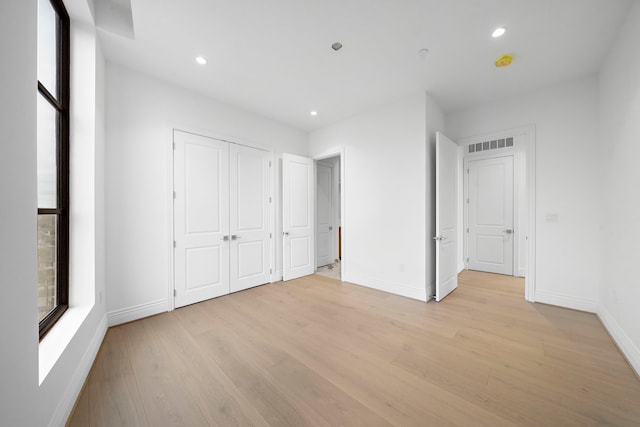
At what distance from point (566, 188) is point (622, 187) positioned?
90 centimetres

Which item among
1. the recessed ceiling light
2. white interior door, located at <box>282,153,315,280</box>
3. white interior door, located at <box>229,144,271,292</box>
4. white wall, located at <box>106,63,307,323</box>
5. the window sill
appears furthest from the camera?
white interior door, located at <box>282,153,315,280</box>

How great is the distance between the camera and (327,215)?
5449mm

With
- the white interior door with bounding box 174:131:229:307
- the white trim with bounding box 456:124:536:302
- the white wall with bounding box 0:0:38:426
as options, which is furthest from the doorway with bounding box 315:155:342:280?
the white wall with bounding box 0:0:38:426

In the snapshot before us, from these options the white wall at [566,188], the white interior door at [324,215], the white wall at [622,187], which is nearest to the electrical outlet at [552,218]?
the white wall at [566,188]

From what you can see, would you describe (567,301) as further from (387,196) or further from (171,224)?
(171,224)

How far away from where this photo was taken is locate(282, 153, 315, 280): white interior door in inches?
162

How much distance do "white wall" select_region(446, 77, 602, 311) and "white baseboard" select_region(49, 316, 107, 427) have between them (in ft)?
15.3

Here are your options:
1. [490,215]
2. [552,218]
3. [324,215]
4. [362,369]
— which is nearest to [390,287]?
[362,369]

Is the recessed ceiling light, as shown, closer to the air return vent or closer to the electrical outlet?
the electrical outlet

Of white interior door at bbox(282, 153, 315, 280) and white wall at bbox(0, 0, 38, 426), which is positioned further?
white interior door at bbox(282, 153, 315, 280)

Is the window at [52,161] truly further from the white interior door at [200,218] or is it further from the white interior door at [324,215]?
the white interior door at [324,215]

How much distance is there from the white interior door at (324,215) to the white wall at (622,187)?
4.09 m

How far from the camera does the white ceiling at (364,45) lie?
1850 millimetres

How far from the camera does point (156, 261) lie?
279 centimetres
